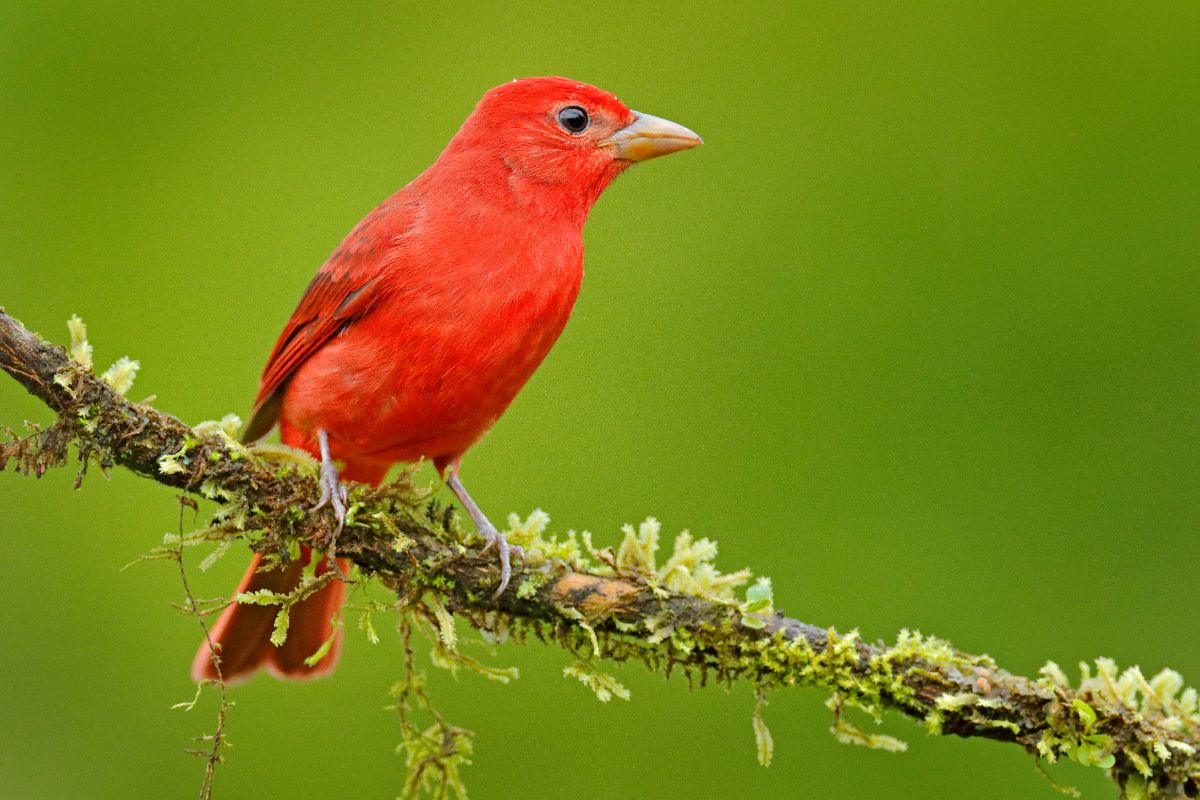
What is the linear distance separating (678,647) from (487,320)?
97 centimetres

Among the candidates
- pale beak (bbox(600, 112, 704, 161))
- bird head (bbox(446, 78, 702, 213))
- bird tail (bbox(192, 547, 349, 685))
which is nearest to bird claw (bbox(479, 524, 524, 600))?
bird tail (bbox(192, 547, 349, 685))

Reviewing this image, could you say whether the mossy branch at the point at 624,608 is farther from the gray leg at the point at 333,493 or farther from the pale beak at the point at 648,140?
the pale beak at the point at 648,140

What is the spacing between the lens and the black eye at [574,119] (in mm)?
3916

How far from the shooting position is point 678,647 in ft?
9.71

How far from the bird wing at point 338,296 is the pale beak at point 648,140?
0.65 metres

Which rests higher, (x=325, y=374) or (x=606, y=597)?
(x=325, y=374)

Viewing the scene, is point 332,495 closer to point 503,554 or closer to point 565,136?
point 503,554

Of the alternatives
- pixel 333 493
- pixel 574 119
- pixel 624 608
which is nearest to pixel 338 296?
pixel 333 493

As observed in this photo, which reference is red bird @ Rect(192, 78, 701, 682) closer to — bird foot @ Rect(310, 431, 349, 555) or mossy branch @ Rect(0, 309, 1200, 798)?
bird foot @ Rect(310, 431, 349, 555)

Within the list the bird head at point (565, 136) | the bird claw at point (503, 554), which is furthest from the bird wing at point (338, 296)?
the bird claw at point (503, 554)

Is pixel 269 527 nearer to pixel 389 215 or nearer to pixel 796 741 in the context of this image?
pixel 389 215

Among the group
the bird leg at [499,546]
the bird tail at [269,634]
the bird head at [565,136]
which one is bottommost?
the bird tail at [269,634]

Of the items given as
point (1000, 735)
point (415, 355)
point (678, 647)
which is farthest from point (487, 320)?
point (1000, 735)

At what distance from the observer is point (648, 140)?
3.90m
